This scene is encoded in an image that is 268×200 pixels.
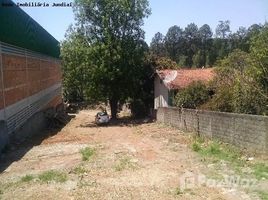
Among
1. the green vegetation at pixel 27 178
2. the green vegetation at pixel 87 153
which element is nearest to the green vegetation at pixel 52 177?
the green vegetation at pixel 27 178

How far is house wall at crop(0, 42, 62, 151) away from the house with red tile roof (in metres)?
8.22

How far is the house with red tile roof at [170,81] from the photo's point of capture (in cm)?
3062

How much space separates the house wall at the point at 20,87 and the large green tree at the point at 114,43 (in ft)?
12.0

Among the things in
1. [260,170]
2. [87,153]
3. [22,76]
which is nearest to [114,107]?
[22,76]

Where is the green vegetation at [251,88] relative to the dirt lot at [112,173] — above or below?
above

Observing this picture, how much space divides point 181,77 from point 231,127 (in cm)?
1664

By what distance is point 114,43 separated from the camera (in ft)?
106

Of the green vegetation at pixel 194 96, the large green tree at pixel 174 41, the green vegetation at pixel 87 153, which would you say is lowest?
the green vegetation at pixel 87 153

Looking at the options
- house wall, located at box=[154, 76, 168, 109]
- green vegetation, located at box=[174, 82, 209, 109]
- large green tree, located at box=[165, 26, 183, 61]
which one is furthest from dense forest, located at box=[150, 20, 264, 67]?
green vegetation, located at box=[174, 82, 209, 109]

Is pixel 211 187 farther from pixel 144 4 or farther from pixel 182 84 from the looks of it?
pixel 144 4

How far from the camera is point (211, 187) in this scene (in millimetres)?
9820

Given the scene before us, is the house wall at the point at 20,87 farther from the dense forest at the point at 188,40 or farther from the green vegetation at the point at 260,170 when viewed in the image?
the dense forest at the point at 188,40

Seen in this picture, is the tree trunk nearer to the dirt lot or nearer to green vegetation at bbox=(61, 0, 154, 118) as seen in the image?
green vegetation at bbox=(61, 0, 154, 118)

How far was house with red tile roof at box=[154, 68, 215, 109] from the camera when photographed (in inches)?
1206
